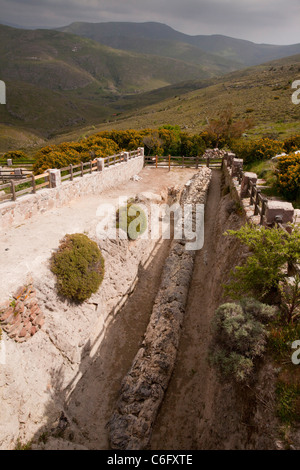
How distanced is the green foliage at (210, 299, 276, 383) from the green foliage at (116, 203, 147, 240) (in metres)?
9.00

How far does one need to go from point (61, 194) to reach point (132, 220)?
409cm

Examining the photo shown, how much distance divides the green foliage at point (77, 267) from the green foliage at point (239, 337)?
559cm

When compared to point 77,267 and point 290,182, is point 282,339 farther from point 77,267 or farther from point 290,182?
point 290,182

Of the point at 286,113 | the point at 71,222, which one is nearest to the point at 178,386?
the point at 71,222

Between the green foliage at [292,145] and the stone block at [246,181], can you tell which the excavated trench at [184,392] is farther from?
the green foliage at [292,145]

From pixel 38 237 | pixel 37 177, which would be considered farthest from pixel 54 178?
pixel 38 237

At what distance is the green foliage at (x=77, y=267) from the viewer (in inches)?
374

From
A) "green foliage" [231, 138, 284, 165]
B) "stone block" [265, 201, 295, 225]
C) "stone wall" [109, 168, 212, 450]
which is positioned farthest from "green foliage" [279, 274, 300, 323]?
"green foliage" [231, 138, 284, 165]

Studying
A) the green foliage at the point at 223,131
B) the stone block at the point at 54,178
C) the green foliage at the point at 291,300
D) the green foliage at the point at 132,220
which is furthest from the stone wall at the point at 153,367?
the green foliage at the point at 223,131
